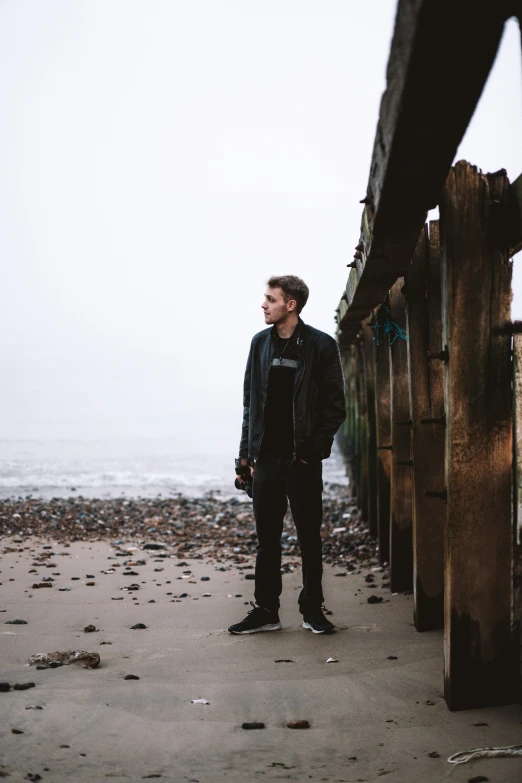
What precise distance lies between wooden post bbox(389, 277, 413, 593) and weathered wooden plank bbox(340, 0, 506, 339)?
2.33 meters

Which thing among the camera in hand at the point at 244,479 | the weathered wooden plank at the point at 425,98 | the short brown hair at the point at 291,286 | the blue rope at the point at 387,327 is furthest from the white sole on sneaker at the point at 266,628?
the weathered wooden plank at the point at 425,98

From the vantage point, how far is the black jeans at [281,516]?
4559 mm

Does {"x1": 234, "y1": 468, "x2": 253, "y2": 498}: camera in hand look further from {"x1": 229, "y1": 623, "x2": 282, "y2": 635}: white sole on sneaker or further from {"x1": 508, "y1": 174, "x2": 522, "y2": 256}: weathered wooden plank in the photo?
{"x1": 508, "y1": 174, "x2": 522, "y2": 256}: weathered wooden plank

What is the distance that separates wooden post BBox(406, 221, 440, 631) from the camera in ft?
14.6

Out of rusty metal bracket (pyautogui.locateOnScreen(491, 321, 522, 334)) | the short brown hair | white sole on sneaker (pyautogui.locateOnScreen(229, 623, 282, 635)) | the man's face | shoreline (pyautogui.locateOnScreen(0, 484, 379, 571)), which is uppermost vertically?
the short brown hair

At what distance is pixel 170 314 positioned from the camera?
311ft

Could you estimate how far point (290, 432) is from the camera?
4.57 m

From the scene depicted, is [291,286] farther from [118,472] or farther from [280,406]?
[118,472]

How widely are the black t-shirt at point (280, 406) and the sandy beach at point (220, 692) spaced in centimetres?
122

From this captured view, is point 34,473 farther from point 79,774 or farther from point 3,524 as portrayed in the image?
point 79,774

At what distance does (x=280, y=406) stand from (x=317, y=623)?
4.66 feet

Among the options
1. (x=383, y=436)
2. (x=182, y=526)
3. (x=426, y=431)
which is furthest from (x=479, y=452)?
(x=182, y=526)

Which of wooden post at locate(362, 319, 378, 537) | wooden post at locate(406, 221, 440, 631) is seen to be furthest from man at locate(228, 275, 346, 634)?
wooden post at locate(362, 319, 378, 537)

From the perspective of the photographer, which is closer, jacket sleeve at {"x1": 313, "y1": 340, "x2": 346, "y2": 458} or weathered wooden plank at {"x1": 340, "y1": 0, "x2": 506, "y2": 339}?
weathered wooden plank at {"x1": 340, "y1": 0, "x2": 506, "y2": 339}
